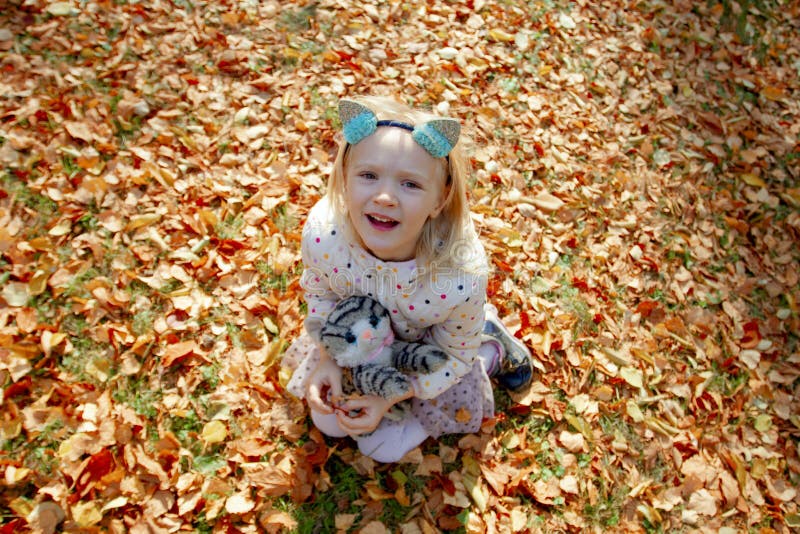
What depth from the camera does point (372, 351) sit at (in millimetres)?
2260

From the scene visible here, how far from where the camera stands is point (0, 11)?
418cm

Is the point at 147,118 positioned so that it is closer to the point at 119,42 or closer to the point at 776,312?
the point at 119,42

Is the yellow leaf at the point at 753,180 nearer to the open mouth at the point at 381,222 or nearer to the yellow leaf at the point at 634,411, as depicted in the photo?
the yellow leaf at the point at 634,411

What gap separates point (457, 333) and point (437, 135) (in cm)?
84

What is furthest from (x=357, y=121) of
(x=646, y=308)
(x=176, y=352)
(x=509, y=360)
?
(x=646, y=308)

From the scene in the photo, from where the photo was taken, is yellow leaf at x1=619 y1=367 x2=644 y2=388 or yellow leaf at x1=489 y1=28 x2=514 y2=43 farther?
yellow leaf at x1=489 y1=28 x2=514 y2=43

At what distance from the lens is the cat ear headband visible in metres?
1.93

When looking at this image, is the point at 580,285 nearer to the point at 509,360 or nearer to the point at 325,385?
the point at 509,360

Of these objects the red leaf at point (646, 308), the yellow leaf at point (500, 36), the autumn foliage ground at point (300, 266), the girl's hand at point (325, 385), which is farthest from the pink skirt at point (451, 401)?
the yellow leaf at point (500, 36)

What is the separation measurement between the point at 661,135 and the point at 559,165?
3.43ft

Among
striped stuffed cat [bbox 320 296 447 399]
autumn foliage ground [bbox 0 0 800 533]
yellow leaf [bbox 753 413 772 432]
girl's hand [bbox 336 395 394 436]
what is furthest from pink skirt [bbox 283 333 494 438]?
yellow leaf [bbox 753 413 772 432]

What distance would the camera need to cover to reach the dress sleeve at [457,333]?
7.27 feet

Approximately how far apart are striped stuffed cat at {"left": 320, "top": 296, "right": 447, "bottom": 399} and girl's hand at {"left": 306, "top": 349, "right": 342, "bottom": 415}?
0.06 m

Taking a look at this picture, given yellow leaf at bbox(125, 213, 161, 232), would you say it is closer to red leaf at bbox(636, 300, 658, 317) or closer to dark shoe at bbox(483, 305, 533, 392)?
dark shoe at bbox(483, 305, 533, 392)
